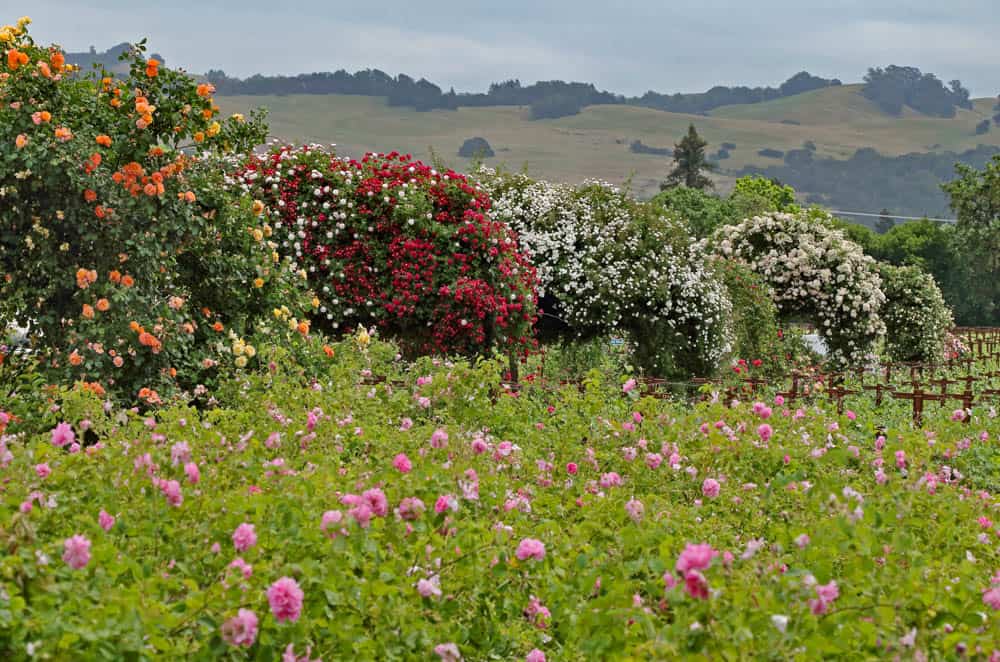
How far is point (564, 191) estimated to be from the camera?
17.0 metres

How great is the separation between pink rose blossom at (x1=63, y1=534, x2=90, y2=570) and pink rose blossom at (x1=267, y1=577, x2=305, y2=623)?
1.83 feet

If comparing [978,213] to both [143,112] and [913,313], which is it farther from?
[143,112]

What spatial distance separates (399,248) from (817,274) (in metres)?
11.3

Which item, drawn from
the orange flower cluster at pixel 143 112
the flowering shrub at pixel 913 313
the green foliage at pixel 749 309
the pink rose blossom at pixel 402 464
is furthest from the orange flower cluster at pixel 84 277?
the flowering shrub at pixel 913 313

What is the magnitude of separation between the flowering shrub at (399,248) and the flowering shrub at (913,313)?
1441cm

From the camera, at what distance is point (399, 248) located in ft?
40.0

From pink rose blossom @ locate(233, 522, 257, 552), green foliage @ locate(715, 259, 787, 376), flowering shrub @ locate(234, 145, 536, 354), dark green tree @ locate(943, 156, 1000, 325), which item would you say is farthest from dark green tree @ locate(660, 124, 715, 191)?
pink rose blossom @ locate(233, 522, 257, 552)

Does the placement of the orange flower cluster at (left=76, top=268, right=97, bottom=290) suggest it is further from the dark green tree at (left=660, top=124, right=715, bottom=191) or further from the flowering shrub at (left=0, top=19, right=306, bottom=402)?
the dark green tree at (left=660, top=124, right=715, bottom=191)

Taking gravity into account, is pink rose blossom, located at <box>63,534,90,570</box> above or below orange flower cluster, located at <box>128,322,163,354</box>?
above

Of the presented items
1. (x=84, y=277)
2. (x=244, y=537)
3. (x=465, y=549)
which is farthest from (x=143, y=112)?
(x=244, y=537)

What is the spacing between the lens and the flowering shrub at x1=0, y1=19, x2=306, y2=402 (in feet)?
24.2

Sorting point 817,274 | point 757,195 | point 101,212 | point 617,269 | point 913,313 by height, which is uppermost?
point 101,212

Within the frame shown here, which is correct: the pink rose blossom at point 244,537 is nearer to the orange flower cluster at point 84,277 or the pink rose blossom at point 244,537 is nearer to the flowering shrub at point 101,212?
the flowering shrub at point 101,212

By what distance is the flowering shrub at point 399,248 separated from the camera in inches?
479
